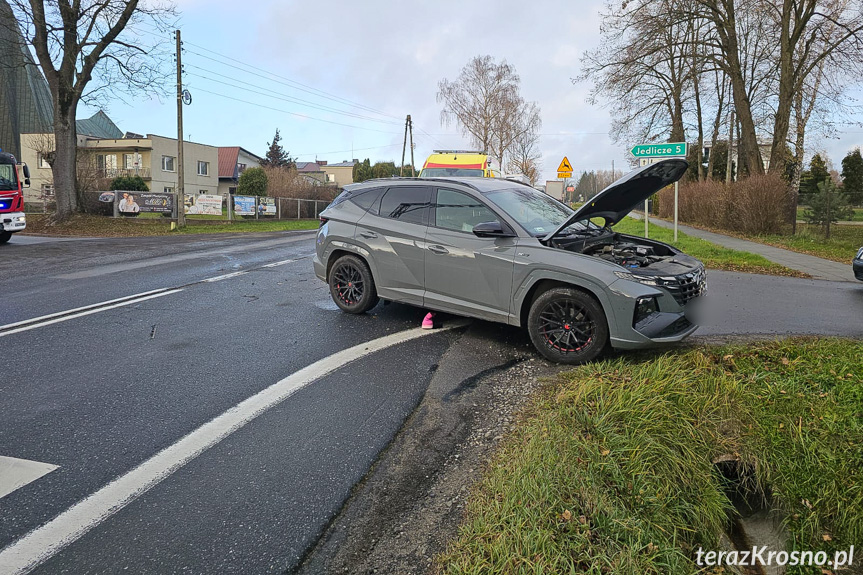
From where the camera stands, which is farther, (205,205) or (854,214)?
(205,205)

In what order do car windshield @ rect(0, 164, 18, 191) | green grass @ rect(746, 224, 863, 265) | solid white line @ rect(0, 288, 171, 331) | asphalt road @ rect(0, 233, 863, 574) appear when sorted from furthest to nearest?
car windshield @ rect(0, 164, 18, 191), green grass @ rect(746, 224, 863, 265), solid white line @ rect(0, 288, 171, 331), asphalt road @ rect(0, 233, 863, 574)

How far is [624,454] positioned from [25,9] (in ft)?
90.6

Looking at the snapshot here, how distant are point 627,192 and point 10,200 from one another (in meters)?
19.3

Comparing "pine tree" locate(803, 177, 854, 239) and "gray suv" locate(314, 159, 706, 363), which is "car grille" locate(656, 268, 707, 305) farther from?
"pine tree" locate(803, 177, 854, 239)

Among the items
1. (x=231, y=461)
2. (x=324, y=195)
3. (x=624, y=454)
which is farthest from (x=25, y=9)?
(x=624, y=454)

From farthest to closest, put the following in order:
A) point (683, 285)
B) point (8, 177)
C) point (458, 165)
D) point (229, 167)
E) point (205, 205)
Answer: point (229, 167)
point (205, 205)
point (8, 177)
point (458, 165)
point (683, 285)

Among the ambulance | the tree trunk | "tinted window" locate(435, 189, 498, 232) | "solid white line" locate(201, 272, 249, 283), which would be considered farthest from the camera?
the tree trunk

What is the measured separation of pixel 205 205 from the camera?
102ft

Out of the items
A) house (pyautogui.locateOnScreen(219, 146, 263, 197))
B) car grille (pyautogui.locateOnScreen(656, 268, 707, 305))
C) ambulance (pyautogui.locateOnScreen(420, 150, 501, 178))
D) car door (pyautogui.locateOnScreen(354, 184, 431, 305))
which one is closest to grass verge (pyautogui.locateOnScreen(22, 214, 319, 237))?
ambulance (pyautogui.locateOnScreen(420, 150, 501, 178))

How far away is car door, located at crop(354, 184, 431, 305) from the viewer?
6262mm

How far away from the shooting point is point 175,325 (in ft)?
21.2

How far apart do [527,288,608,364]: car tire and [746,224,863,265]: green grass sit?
1253 cm

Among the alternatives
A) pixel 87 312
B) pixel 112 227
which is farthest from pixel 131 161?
pixel 87 312

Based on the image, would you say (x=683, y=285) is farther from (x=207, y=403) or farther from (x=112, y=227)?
(x=112, y=227)
